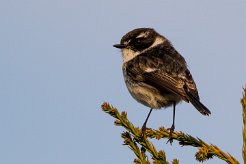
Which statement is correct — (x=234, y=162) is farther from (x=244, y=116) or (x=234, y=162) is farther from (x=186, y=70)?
(x=186, y=70)

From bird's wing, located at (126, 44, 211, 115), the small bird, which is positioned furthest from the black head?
bird's wing, located at (126, 44, 211, 115)

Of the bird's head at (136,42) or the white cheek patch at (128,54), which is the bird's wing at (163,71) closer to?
the white cheek patch at (128,54)

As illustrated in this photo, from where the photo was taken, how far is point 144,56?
31.7ft

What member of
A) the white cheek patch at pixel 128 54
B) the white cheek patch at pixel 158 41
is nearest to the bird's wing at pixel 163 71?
the white cheek patch at pixel 128 54

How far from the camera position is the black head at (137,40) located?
10.5 meters

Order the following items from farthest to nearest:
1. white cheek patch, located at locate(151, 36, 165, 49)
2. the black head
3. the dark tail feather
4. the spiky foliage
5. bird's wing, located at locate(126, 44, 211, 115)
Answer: white cheek patch, located at locate(151, 36, 165, 49), the black head, bird's wing, located at locate(126, 44, 211, 115), the dark tail feather, the spiky foliage

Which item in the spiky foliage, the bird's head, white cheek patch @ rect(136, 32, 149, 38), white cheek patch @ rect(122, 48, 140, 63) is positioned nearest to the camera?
the spiky foliage

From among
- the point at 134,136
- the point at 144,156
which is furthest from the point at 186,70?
the point at 144,156

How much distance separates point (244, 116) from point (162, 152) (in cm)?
83

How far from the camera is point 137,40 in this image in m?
10.6

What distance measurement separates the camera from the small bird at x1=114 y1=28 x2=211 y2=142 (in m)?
8.37

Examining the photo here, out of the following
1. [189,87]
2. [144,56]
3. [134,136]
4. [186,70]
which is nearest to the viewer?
[134,136]

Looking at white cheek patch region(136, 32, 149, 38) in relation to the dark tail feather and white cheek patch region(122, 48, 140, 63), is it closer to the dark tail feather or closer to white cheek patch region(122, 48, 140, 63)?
white cheek patch region(122, 48, 140, 63)

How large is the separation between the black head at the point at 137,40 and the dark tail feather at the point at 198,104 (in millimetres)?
2548
